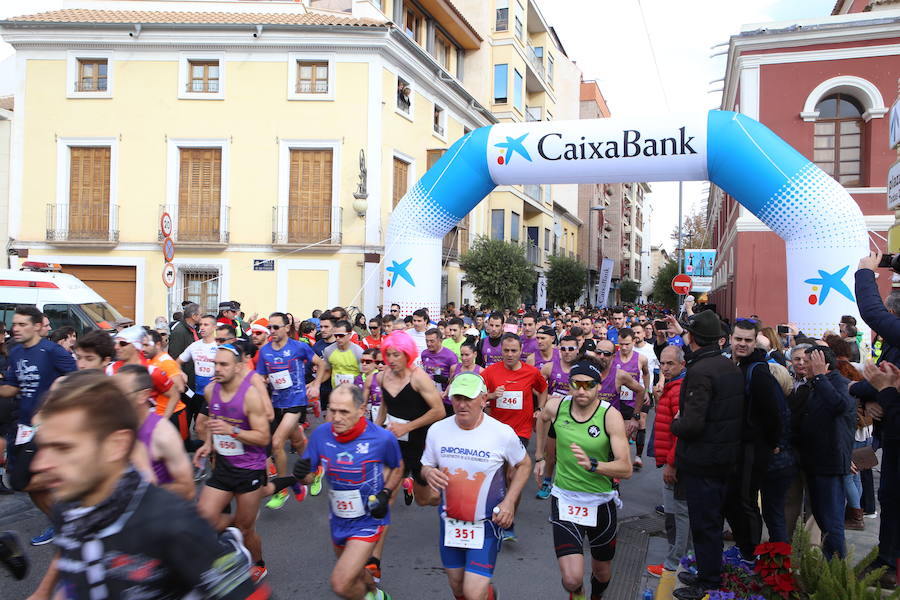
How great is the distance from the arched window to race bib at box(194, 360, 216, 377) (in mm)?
→ 15764

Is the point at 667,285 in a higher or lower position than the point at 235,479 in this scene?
higher

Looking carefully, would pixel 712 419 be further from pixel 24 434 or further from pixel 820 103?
pixel 820 103

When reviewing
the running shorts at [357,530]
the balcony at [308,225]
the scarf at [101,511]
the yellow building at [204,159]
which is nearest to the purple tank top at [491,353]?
the running shorts at [357,530]

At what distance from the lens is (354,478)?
165 inches

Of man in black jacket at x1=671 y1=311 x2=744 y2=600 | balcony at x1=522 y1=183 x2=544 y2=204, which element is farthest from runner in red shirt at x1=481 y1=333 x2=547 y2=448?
balcony at x1=522 y1=183 x2=544 y2=204

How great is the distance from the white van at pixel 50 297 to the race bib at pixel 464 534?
8683 mm

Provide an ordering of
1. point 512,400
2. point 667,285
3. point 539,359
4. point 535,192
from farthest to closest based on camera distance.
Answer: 1. point 667,285
2. point 535,192
3. point 539,359
4. point 512,400

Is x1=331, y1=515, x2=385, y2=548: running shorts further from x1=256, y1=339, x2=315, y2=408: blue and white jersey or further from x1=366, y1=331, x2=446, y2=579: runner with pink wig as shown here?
x1=256, y1=339, x2=315, y2=408: blue and white jersey

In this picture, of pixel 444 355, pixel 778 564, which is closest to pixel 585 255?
pixel 444 355

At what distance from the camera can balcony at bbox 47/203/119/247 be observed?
65.6ft

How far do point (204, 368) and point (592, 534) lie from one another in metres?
5.51

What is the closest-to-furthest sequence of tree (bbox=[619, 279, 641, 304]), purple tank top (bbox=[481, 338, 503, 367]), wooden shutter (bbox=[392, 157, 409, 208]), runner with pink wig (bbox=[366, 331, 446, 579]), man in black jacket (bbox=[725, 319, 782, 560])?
man in black jacket (bbox=[725, 319, 782, 560]), runner with pink wig (bbox=[366, 331, 446, 579]), purple tank top (bbox=[481, 338, 503, 367]), wooden shutter (bbox=[392, 157, 409, 208]), tree (bbox=[619, 279, 641, 304])

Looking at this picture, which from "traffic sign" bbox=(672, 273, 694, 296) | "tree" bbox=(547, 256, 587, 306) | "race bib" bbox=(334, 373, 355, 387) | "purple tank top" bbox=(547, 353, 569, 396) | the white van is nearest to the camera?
"purple tank top" bbox=(547, 353, 569, 396)

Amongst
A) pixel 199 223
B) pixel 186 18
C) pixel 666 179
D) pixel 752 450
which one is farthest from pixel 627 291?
pixel 752 450
